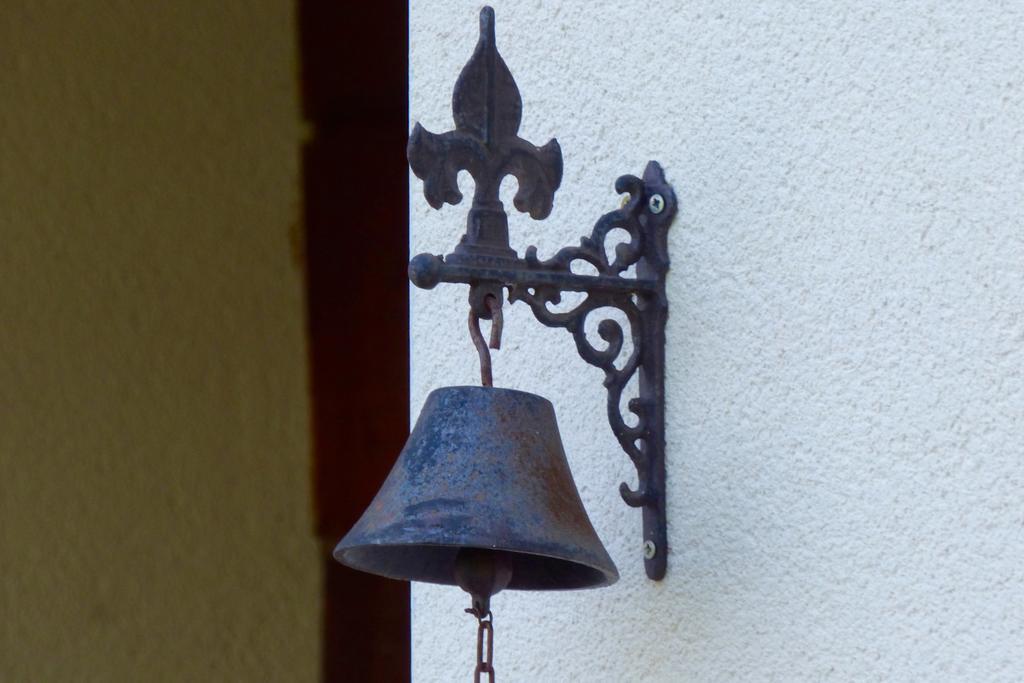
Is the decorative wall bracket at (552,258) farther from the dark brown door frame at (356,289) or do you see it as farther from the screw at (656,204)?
the dark brown door frame at (356,289)

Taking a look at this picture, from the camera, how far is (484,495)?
1221 mm

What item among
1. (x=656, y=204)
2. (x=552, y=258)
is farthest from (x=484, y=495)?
(x=656, y=204)

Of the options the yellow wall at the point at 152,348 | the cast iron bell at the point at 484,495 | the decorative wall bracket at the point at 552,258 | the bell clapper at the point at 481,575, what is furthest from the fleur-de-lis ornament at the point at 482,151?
the yellow wall at the point at 152,348

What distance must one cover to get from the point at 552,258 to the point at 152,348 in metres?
1.89

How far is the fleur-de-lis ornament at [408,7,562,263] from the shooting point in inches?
48.9

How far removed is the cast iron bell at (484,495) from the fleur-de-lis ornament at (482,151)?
11cm

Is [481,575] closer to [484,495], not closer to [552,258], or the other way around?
[484,495]

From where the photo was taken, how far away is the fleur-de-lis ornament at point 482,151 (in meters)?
1.24

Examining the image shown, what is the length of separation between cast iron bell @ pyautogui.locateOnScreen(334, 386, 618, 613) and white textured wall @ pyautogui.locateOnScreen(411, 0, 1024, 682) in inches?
4.7

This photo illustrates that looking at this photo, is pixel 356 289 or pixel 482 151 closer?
pixel 482 151

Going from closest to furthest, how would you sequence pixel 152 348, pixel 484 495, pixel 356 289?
pixel 484 495
pixel 152 348
pixel 356 289

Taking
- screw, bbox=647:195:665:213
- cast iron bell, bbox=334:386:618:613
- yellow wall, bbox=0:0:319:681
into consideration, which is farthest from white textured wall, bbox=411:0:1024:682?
yellow wall, bbox=0:0:319:681

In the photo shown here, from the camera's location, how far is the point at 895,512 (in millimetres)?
1212

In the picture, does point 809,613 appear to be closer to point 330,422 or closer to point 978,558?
point 978,558
